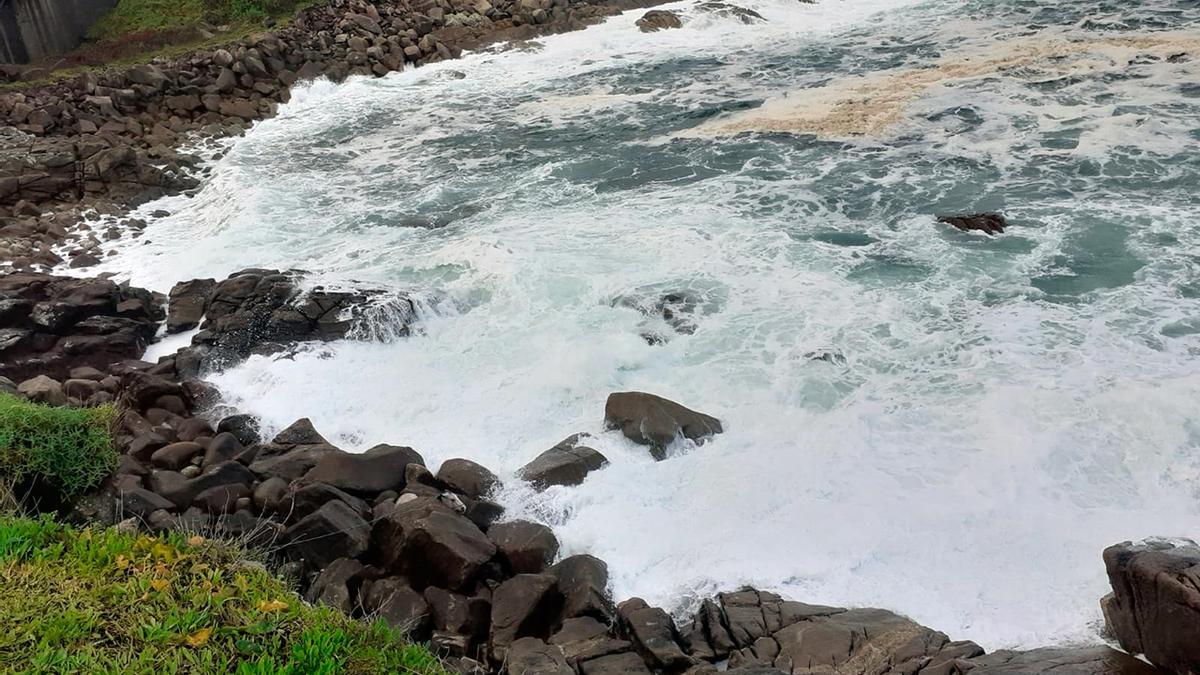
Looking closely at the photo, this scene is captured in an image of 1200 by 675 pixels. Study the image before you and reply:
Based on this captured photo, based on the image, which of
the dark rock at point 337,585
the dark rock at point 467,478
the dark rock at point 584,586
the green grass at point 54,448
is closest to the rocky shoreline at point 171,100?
the green grass at point 54,448

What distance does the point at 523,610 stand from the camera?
7.34m

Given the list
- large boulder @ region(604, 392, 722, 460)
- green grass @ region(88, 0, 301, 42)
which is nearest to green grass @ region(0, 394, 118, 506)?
large boulder @ region(604, 392, 722, 460)

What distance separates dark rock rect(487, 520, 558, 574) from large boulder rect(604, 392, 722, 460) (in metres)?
1.81

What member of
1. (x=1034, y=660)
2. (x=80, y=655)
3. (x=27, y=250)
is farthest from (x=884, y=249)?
(x=27, y=250)

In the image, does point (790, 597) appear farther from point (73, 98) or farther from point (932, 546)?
point (73, 98)

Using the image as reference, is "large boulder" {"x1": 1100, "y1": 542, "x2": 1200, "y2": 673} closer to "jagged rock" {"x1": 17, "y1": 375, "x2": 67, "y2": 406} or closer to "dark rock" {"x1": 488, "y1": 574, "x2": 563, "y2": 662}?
"dark rock" {"x1": 488, "y1": 574, "x2": 563, "y2": 662}

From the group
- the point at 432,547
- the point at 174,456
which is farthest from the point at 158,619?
the point at 174,456

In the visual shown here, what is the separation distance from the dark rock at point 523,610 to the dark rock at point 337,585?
1.28 metres

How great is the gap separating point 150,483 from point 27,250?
9.63 metres

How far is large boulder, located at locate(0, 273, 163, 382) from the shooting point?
1250 cm

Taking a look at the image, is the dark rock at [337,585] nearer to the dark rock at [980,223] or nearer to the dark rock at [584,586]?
the dark rock at [584,586]

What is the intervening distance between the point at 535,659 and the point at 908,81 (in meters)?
19.2

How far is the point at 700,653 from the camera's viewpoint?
6.89 m

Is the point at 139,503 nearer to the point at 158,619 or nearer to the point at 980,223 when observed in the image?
the point at 158,619
